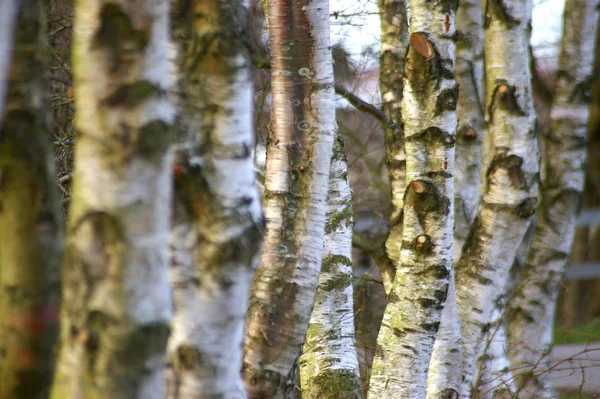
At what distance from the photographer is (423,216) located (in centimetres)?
374

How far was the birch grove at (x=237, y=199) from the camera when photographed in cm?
161

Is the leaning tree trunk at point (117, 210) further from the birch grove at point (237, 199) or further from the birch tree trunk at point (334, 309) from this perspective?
the birch tree trunk at point (334, 309)

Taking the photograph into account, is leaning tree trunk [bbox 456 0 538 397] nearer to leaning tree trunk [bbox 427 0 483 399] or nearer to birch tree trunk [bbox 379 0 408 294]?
birch tree trunk [bbox 379 0 408 294]

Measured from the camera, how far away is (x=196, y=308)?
6.43ft

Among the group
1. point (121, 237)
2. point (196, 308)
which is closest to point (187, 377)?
point (196, 308)

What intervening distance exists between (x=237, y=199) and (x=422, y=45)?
7.01 ft

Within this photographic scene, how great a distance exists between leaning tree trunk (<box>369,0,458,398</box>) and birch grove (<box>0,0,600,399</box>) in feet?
0.04

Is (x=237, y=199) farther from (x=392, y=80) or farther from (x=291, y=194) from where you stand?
(x=392, y=80)

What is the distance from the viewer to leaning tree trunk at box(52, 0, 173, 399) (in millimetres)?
1593

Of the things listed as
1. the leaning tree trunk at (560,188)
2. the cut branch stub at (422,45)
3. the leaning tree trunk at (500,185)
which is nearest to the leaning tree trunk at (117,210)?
the cut branch stub at (422,45)

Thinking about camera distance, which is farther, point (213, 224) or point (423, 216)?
point (423, 216)

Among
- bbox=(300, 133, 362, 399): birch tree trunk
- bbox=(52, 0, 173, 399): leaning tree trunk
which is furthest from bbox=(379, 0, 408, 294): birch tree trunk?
bbox=(52, 0, 173, 399): leaning tree trunk

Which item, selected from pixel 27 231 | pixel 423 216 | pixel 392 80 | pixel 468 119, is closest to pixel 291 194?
pixel 27 231

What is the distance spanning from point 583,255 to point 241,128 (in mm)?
11923
